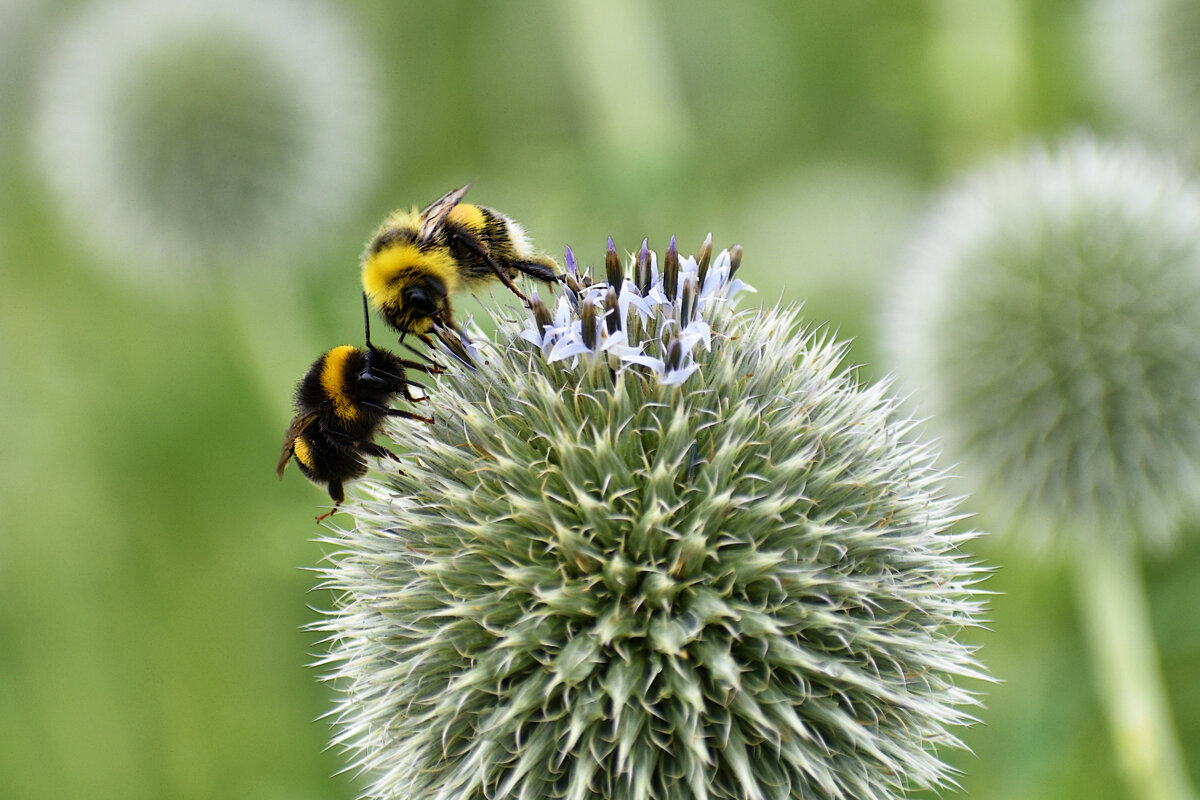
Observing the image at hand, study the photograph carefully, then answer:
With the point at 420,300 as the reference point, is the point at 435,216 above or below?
above

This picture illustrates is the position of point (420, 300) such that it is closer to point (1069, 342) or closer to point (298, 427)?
point (298, 427)

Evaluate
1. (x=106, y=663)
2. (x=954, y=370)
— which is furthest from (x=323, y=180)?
(x=954, y=370)

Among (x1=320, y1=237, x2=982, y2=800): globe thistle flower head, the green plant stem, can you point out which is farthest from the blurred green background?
(x1=320, y1=237, x2=982, y2=800): globe thistle flower head

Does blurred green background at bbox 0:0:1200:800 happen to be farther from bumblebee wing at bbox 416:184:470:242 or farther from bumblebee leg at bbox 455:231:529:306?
bumblebee leg at bbox 455:231:529:306

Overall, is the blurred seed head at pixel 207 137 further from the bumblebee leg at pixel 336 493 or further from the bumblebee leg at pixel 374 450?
the bumblebee leg at pixel 374 450

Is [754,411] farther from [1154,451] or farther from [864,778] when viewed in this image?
[1154,451]

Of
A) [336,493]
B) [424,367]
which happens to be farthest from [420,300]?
[336,493]
